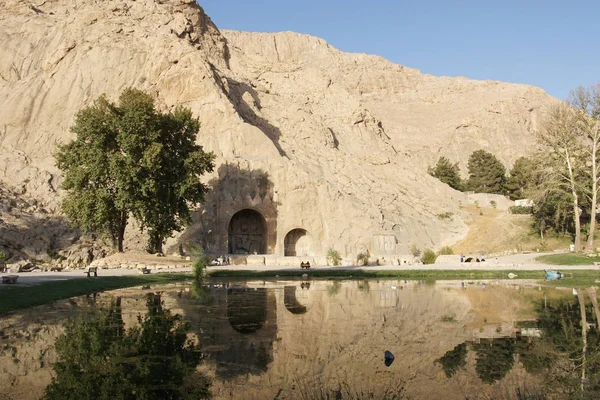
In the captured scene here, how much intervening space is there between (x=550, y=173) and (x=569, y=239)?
285 inches

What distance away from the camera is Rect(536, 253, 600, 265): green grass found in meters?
38.0

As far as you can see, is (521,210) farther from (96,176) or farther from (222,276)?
(96,176)

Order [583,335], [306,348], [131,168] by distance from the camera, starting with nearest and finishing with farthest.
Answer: [306,348] → [583,335] → [131,168]

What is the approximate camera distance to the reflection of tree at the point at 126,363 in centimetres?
958

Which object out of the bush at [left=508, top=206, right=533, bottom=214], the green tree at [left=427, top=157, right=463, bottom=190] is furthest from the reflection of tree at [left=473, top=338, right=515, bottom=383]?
the green tree at [left=427, top=157, right=463, bottom=190]

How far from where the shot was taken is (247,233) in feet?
181

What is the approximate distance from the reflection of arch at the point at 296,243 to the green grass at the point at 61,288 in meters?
21.5

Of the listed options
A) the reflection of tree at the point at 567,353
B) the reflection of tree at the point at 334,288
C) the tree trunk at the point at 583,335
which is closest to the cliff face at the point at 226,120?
the reflection of tree at the point at 334,288

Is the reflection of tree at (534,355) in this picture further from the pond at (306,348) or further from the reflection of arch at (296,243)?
the reflection of arch at (296,243)

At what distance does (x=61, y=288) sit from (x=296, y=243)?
104 feet

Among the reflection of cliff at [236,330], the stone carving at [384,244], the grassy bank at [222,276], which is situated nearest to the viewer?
the reflection of cliff at [236,330]

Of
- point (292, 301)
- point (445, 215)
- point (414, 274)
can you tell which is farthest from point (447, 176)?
point (292, 301)

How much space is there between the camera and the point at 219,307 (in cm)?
1966

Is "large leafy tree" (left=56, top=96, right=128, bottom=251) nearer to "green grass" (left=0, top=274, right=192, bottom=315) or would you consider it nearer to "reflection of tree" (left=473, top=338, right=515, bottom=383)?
"green grass" (left=0, top=274, right=192, bottom=315)
